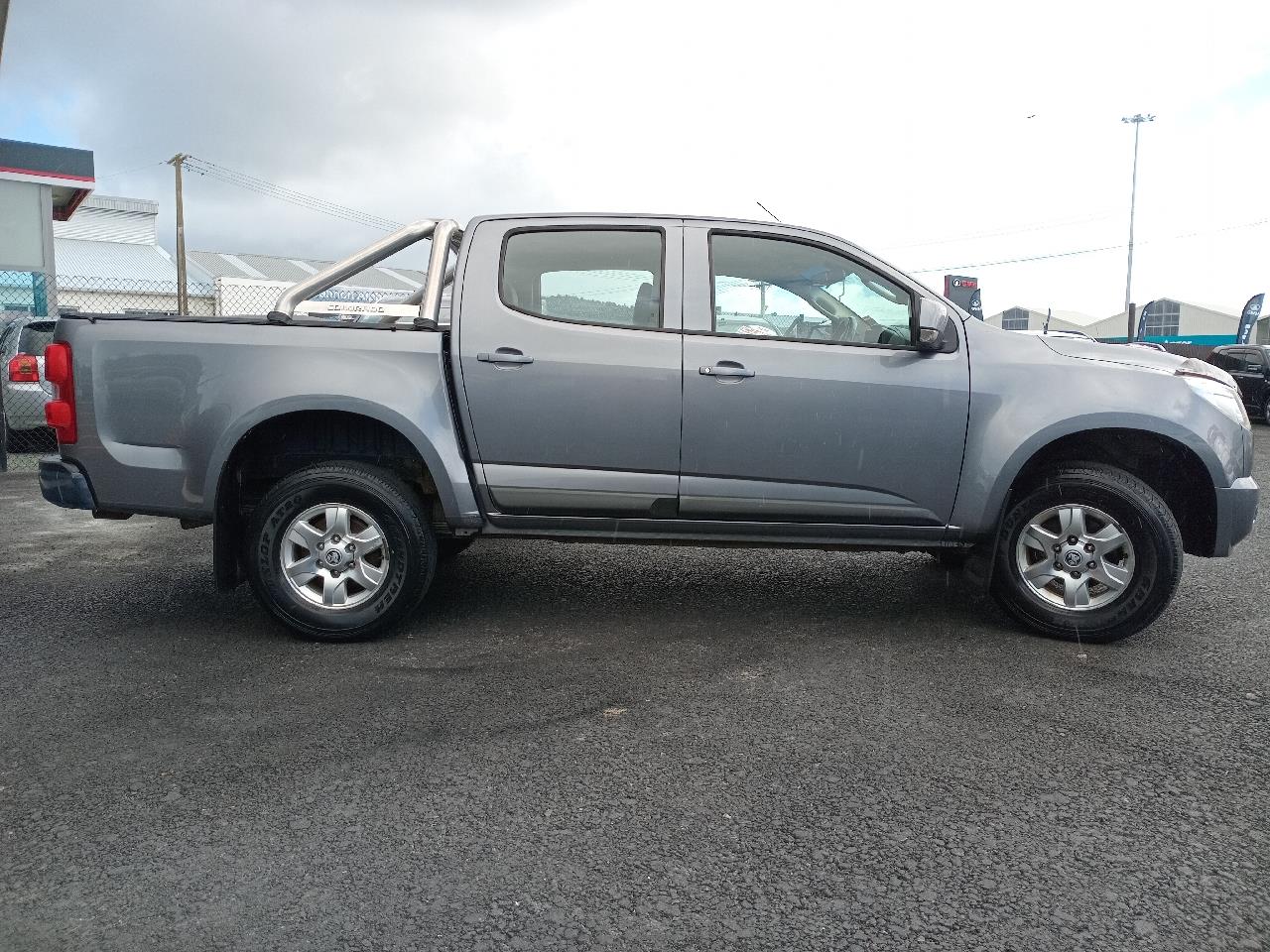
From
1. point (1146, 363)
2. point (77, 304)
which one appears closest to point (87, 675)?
point (1146, 363)

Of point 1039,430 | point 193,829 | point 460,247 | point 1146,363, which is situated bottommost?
point 193,829

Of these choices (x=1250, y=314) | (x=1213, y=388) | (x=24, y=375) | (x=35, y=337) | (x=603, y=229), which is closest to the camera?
(x=1213, y=388)

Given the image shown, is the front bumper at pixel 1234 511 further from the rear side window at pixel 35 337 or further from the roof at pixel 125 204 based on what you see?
the roof at pixel 125 204

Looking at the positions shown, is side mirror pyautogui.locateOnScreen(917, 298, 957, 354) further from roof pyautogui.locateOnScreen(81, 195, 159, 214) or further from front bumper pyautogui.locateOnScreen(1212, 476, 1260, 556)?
roof pyautogui.locateOnScreen(81, 195, 159, 214)

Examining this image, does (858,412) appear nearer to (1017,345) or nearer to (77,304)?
(1017,345)

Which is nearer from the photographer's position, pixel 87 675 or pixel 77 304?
pixel 87 675

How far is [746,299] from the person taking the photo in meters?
4.64

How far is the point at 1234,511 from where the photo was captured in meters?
4.57

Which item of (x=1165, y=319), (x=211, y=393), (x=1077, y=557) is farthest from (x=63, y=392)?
(x=1165, y=319)

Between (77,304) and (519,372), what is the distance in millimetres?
30253

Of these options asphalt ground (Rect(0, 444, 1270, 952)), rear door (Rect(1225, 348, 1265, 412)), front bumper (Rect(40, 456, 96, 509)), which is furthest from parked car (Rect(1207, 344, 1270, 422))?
front bumper (Rect(40, 456, 96, 509))

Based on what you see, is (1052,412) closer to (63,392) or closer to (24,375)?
(63,392)

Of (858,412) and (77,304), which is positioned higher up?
(77,304)

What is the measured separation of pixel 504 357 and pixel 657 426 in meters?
0.74
